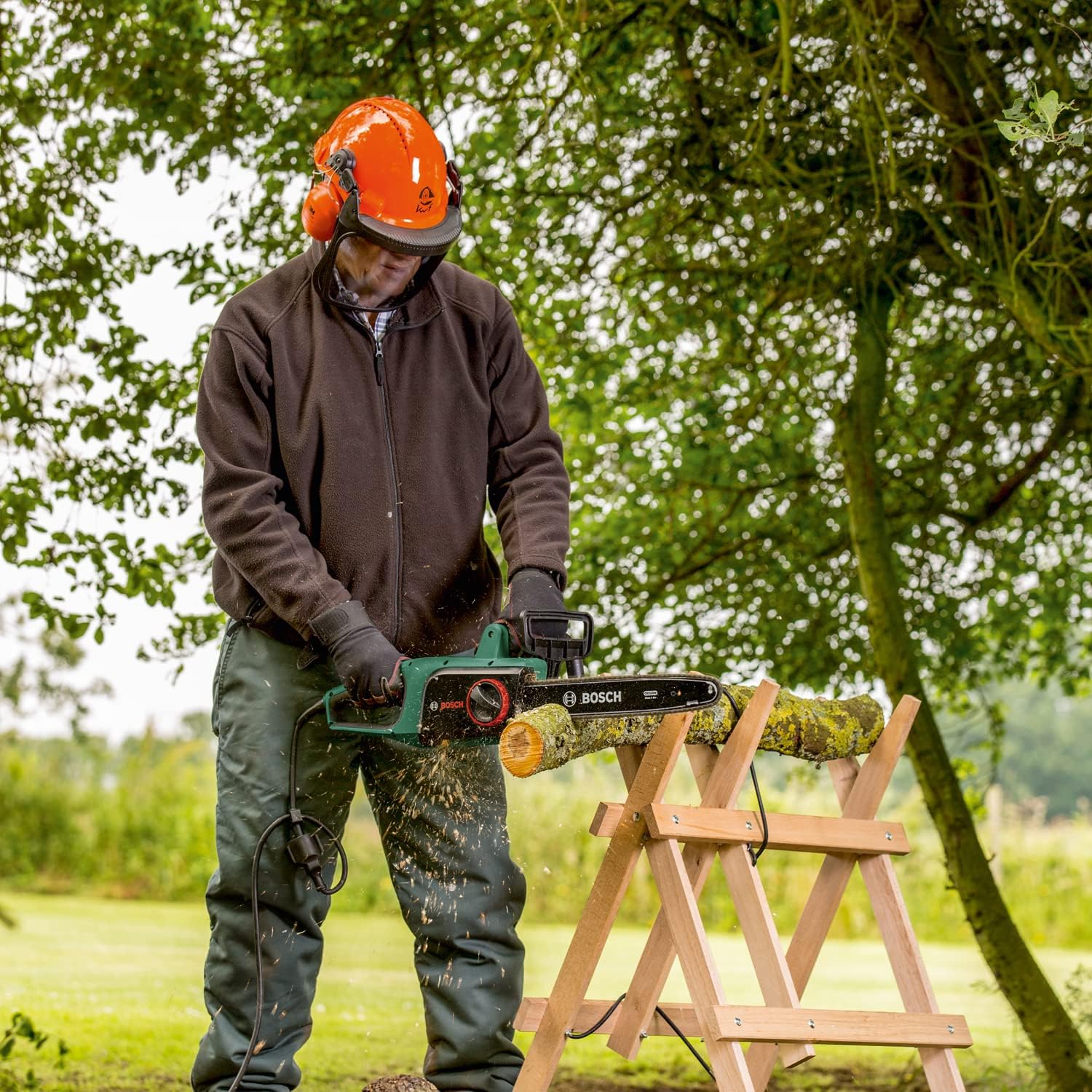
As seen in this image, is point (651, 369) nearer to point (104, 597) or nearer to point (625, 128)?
point (625, 128)

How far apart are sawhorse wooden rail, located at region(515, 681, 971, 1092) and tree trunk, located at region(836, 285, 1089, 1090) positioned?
228 centimetres

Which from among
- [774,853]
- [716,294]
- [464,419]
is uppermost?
[716,294]

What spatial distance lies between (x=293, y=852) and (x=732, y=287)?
12.5ft

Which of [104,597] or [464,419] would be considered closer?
[464,419]

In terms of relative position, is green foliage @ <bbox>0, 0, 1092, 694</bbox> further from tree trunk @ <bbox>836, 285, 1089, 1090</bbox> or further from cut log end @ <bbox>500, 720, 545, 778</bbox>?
cut log end @ <bbox>500, 720, 545, 778</bbox>

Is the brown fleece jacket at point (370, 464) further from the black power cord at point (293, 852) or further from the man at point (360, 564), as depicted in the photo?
the black power cord at point (293, 852)

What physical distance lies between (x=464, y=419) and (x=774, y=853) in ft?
33.7

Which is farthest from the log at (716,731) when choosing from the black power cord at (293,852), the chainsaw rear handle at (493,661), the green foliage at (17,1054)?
the green foliage at (17,1054)

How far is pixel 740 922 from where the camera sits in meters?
2.93

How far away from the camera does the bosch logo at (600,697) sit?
2.72 m

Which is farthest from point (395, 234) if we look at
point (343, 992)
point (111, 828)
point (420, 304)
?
point (111, 828)

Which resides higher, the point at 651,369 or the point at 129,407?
the point at 651,369

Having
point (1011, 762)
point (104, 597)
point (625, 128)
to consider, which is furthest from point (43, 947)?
point (1011, 762)

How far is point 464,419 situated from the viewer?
10.7ft
